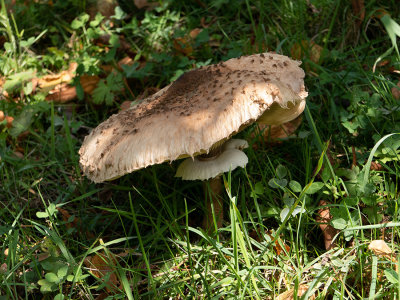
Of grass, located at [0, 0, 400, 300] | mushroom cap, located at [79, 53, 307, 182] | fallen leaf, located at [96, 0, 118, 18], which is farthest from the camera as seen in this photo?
fallen leaf, located at [96, 0, 118, 18]

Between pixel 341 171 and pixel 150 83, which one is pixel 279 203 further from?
pixel 150 83

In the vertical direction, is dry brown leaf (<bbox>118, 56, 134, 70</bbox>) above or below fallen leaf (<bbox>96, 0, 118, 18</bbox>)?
below

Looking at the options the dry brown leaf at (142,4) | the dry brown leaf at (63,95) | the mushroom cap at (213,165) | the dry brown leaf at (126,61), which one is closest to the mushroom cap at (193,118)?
the mushroom cap at (213,165)

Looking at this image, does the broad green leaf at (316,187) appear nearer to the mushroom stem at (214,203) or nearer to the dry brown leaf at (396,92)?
the mushroom stem at (214,203)

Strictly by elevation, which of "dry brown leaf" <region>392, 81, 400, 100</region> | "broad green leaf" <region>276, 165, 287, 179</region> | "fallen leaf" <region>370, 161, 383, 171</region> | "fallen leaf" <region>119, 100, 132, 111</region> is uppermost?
"dry brown leaf" <region>392, 81, 400, 100</region>

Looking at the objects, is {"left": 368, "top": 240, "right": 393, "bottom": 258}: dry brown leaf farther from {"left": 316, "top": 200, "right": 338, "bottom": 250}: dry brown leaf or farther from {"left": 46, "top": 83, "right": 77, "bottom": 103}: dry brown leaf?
{"left": 46, "top": 83, "right": 77, "bottom": 103}: dry brown leaf

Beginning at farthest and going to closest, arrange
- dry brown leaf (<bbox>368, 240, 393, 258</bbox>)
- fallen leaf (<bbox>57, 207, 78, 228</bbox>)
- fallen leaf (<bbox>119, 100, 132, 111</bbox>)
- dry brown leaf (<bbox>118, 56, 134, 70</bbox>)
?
dry brown leaf (<bbox>118, 56, 134, 70</bbox>) < fallen leaf (<bbox>119, 100, 132, 111</bbox>) < fallen leaf (<bbox>57, 207, 78, 228</bbox>) < dry brown leaf (<bbox>368, 240, 393, 258</bbox>)

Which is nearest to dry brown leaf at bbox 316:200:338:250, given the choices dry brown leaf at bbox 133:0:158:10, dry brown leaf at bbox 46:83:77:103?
dry brown leaf at bbox 46:83:77:103

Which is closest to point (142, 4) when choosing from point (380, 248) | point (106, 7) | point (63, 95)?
point (106, 7)

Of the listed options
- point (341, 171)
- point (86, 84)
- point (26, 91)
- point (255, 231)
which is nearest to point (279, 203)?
point (255, 231)
